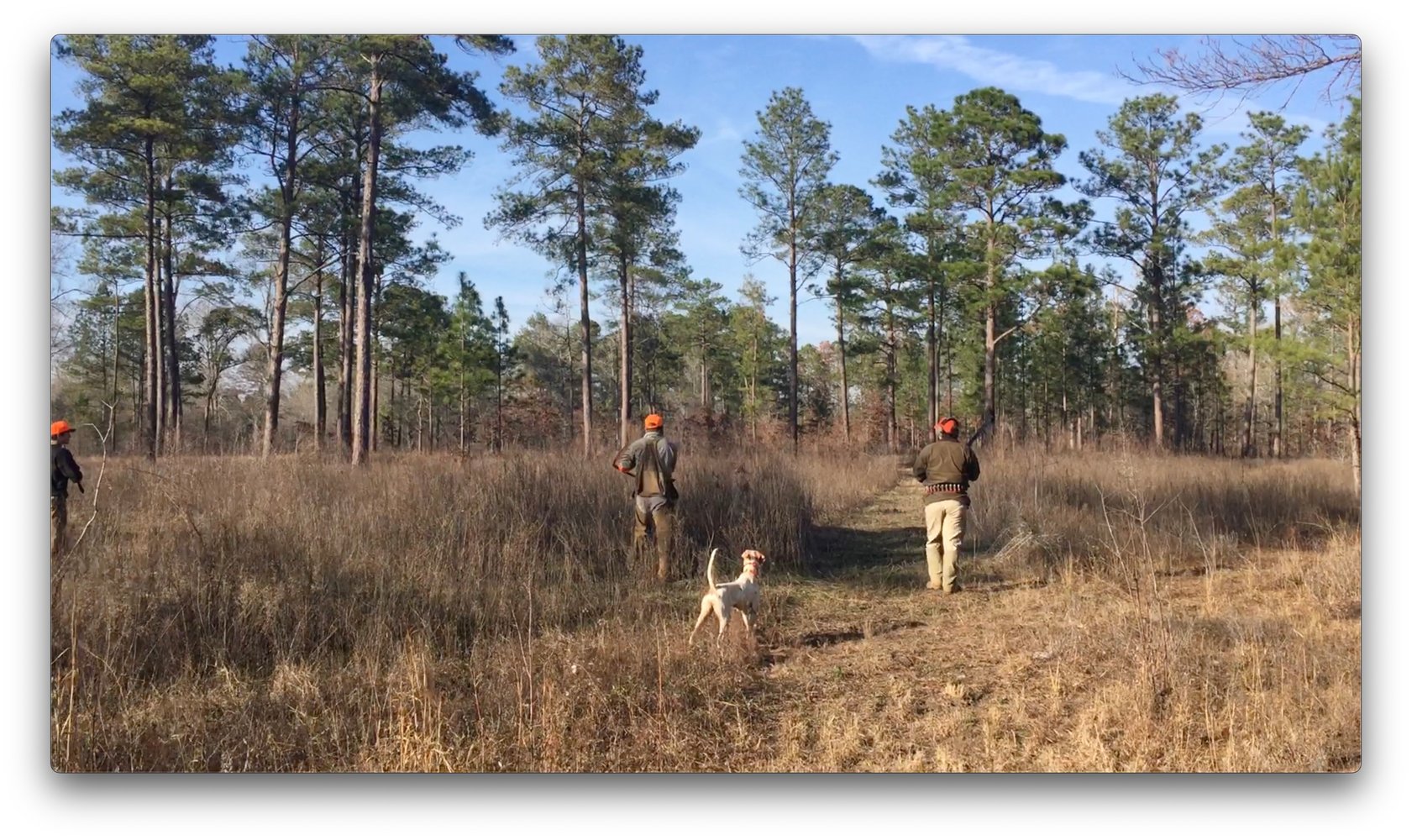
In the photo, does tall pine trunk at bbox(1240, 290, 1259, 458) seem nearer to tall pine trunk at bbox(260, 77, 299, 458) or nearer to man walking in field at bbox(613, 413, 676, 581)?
man walking in field at bbox(613, 413, 676, 581)

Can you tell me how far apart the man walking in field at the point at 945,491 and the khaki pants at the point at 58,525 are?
6.02 metres

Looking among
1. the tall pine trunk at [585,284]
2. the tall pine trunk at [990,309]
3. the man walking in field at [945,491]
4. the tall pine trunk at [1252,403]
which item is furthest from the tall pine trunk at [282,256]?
the tall pine trunk at [990,309]

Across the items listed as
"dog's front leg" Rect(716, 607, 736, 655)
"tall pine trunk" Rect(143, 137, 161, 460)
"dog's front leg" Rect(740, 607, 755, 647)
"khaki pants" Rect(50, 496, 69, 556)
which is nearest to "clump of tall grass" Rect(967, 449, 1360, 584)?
"dog's front leg" Rect(740, 607, 755, 647)

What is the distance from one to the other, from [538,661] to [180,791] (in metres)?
1.73

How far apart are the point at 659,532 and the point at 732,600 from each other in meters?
2.19

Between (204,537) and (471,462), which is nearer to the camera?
(204,537)

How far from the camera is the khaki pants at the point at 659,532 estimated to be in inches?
289

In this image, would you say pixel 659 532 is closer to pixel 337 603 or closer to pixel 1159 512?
pixel 337 603

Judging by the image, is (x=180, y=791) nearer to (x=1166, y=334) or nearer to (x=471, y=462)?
(x=471, y=462)

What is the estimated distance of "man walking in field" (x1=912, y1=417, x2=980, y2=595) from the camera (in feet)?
23.3

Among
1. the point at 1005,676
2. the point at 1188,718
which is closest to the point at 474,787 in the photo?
the point at 1005,676

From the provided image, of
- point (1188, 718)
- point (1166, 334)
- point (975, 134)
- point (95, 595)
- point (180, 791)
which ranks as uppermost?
point (975, 134)

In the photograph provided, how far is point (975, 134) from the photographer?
22.7 meters

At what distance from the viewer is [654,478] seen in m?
7.47
